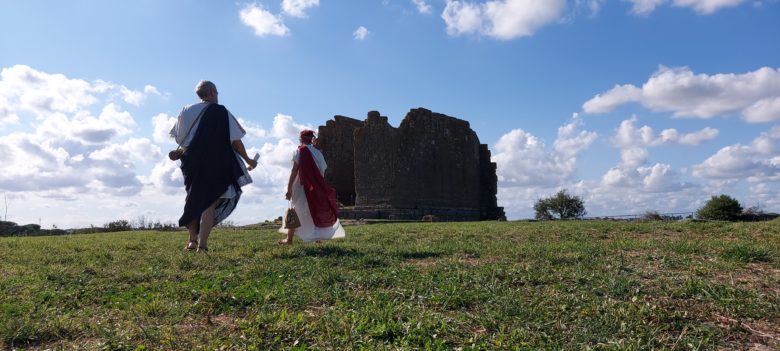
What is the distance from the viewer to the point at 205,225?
20.6 ft

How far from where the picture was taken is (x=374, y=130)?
21969 mm

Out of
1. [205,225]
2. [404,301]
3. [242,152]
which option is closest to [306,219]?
[242,152]

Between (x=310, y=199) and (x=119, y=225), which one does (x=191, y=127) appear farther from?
(x=119, y=225)

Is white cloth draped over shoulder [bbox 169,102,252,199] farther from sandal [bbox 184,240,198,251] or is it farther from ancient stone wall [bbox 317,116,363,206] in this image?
ancient stone wall [bbox 317,116,363,206]

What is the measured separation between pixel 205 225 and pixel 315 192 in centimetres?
148

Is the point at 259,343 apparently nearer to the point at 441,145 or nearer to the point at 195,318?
the point at 195,318

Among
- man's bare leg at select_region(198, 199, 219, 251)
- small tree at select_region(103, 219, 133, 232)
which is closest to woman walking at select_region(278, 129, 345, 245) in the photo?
man's bare leg at select_region(198, 199, 219, 251)

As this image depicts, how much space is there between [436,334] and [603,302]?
3.51 ft

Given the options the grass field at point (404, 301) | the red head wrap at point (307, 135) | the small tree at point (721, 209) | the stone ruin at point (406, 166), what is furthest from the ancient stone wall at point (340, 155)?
Result: the grass field at point (404, 301)

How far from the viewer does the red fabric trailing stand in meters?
7.20

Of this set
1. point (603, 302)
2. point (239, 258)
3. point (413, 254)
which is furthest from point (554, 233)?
point (603, 302)

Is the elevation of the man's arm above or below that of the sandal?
above

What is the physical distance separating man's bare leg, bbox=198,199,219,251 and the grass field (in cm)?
80

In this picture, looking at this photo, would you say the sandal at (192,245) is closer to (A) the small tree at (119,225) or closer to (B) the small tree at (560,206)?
(A) the small tree at (119,225)
